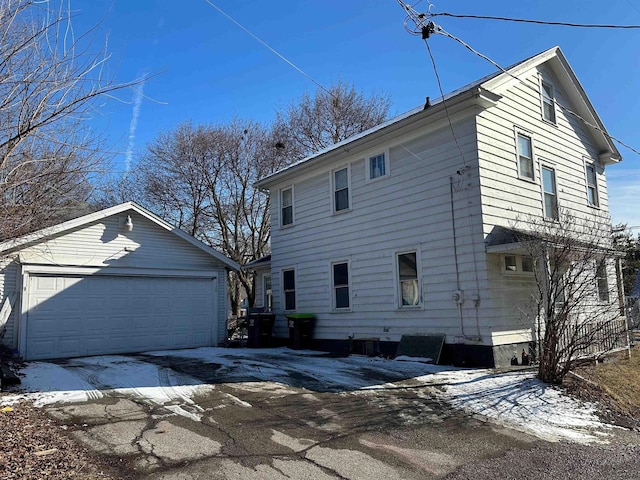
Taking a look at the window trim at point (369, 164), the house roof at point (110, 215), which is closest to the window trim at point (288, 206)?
the house roof at point (110, 215)

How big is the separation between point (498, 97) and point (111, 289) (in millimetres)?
11047

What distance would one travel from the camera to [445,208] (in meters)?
10.9

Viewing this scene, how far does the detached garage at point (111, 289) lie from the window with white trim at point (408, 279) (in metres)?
6.29

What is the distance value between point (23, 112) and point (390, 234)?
27.7 ft

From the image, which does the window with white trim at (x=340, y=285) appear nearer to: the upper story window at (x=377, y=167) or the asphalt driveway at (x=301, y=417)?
the upper story window at (x=377, y=167)

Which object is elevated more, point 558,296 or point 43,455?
point 558,296

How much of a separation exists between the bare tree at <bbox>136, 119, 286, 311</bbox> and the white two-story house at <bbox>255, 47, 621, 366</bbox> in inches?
450

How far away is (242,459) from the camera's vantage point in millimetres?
4789

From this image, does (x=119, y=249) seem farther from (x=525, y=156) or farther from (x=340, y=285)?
(x=525, y=156)

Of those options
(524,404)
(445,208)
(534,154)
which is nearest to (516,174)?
(534,154)

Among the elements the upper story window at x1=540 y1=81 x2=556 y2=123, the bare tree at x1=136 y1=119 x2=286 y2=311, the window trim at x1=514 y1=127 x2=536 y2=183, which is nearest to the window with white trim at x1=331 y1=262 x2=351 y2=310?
the window trim at x1=514 y1=127 x2=536 y2=183

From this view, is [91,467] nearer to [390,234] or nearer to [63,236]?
[390,234]

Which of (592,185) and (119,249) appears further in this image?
(592,185)

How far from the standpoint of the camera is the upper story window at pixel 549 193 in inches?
485
